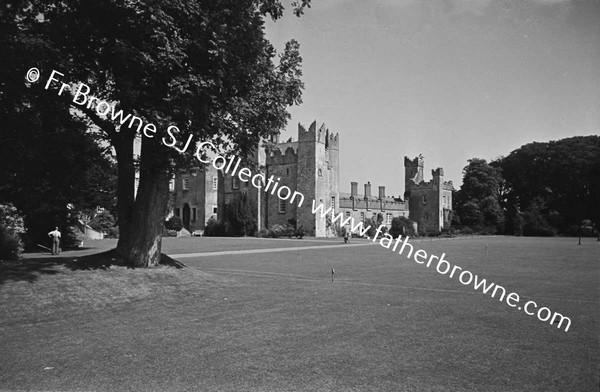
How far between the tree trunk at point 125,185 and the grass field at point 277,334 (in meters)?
1.61

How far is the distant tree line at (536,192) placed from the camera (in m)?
66.2

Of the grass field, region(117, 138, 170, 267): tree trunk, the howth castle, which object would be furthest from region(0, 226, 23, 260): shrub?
the howth castle

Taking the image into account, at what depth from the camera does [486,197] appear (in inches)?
2928

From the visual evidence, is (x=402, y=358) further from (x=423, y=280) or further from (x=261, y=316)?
(x=423, y=280)

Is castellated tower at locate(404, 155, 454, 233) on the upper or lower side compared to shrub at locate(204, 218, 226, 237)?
upper

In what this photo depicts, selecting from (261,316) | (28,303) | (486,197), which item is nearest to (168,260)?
(28,303)

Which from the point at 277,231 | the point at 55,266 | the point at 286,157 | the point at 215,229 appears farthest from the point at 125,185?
the point at 286,157

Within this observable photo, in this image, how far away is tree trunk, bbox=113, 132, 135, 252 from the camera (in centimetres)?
1499

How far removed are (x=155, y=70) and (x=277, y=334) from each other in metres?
7.70

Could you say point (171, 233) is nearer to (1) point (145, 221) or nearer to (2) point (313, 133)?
(2) point (313, 133)

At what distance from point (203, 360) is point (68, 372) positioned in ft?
5.88

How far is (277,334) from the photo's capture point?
8.67m

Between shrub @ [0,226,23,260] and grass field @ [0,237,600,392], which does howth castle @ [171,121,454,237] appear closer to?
shrub @ [0,226,23,260]

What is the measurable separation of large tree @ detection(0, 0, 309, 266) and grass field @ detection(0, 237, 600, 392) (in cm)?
298
